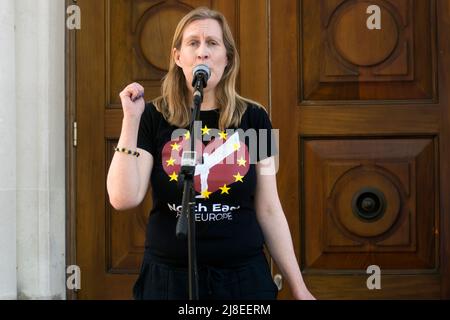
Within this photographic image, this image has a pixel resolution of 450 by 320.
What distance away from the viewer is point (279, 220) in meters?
3.25

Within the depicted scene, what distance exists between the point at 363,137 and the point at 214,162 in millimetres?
1848

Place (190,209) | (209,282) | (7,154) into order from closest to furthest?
(190,209)
(209,282)
(7,154)

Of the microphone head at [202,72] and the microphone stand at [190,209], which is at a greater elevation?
the microphone head at [202,72]

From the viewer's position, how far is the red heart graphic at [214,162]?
121 inches

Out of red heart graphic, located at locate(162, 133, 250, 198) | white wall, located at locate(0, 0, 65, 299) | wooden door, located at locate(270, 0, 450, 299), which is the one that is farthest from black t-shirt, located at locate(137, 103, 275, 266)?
white wall, located at locate(0, 0, 65, 299)

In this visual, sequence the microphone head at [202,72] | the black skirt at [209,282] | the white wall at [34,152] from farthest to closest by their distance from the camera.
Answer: the white wall at [34,152], the black skirt at [209,282], the microphone head at [202,72]

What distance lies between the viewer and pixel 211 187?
307 centimetres

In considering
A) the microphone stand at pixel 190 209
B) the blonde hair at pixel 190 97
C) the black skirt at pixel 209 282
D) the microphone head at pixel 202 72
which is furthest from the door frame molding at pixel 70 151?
the microphone stand at pixel 190 209

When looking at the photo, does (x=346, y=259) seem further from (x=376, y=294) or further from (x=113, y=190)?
(x=113, y=190)

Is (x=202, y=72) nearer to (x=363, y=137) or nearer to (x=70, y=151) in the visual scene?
(x=363, y=137)

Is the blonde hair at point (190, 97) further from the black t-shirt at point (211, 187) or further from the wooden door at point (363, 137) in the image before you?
the wooden door at point (363, 137)

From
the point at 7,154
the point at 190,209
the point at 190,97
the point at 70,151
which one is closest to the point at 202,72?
the point at 190,97

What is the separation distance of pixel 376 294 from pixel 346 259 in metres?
0.26

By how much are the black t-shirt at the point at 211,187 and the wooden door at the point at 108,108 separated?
1717 millimetres
